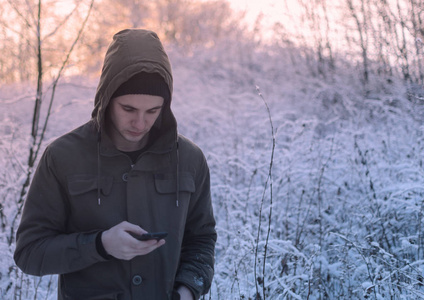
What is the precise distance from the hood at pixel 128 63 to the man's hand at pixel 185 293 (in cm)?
61

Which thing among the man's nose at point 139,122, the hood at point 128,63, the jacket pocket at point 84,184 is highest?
the hood at point 128,63

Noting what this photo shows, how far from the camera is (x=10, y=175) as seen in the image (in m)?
4.25

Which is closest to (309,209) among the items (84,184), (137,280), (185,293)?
(185,293)

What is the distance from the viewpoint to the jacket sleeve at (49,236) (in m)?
1.50

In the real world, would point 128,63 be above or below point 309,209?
above

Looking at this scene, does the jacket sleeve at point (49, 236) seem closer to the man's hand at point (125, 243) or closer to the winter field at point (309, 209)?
the man's hand at point (125, 243)

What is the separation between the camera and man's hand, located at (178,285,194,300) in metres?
1.69

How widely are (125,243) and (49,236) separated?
A: 1.10ft

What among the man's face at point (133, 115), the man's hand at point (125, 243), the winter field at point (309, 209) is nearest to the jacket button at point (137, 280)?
the man's hand at point (125, 243)

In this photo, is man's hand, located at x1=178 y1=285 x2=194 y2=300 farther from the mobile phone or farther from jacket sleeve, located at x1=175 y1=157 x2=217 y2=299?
the mobile phone

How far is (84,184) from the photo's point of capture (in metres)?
1.59

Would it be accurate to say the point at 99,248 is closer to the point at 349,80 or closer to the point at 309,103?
the point at 309,103

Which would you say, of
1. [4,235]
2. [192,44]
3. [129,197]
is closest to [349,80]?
[4,235]

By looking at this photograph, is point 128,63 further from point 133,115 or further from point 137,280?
point 137,280
